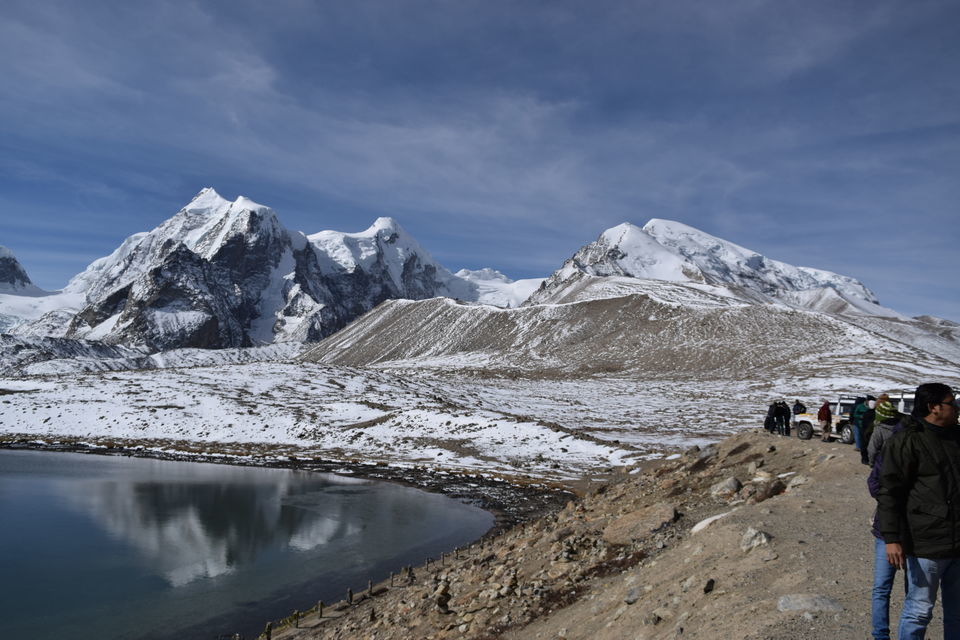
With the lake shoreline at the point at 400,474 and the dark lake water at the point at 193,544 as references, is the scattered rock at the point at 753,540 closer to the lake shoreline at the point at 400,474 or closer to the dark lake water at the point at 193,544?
the dark lake water at the point at 193,544

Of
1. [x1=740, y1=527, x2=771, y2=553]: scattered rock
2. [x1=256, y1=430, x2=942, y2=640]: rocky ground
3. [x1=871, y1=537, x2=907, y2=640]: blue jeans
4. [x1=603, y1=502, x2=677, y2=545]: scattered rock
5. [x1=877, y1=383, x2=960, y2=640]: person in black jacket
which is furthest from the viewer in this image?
[x1=603, y1=502, x2=677, y2=545]: scattered rock

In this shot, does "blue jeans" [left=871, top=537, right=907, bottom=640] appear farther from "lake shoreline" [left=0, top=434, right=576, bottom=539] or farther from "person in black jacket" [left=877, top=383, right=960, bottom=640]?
"lake shoreline" [left=0, top=434, right=576, bottom=539]

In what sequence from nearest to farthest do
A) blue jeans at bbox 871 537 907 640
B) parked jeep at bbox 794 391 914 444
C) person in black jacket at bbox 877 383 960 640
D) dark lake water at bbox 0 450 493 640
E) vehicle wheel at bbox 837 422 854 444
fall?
1. person in black jacket at bbox 877 383 960 640
2. blue jeans at bbox 871 537 907 640
3. dark lake water at bbox 0 450 493 640
4. vehicle wheel at bbox 837 422 854 444
5. parked jeep at bbox 794 391 914 444

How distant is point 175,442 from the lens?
54281mm

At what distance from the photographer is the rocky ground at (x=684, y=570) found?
782cm

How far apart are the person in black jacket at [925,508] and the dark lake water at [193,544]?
15150 mm

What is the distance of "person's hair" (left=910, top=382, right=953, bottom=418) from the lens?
5957mm

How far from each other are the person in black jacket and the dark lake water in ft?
49.7

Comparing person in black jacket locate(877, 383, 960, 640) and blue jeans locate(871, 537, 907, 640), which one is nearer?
person in black jacket locate(877, 383, 960, 640)

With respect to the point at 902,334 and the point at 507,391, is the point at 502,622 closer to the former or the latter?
the point at 507,391

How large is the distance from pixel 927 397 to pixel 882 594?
208 centimetres

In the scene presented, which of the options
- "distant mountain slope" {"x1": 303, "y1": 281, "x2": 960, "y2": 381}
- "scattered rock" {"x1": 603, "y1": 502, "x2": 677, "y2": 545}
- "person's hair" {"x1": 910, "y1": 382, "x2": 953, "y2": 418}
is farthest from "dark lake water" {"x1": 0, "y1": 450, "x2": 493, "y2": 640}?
"distant mountain slope" {"x1": 303, "y1": 281, "x2": 960, "y2": 381}

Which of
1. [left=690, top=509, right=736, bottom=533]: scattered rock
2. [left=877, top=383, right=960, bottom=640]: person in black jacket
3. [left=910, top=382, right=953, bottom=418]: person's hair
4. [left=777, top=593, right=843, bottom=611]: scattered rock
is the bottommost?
[left=690, top=509, right=736, bottom=533]: scattered rock

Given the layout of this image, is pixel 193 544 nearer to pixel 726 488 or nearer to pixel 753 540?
pixel 726 488
